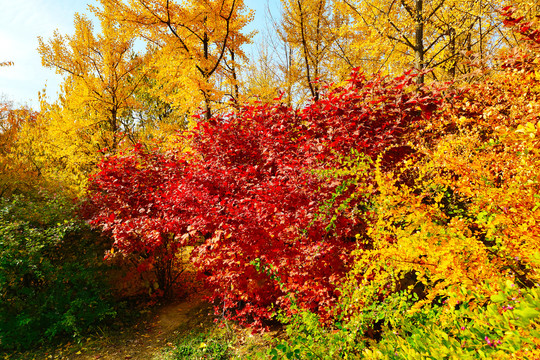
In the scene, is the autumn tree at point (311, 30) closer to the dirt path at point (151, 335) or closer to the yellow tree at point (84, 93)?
the yellow tree at point (84, 93)

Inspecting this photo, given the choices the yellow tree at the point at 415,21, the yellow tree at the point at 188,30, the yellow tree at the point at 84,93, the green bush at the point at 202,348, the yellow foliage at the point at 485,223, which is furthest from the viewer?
the yellow tree at the point at 84,93

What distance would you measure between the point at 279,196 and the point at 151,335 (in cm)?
365

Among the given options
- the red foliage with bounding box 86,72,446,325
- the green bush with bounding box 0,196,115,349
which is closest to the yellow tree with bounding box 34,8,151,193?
the green bush with bounding box 0,196,115,349

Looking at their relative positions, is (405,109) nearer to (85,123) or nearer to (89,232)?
(89,232)

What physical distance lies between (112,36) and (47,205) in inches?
290

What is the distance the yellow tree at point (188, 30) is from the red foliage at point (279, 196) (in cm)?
329

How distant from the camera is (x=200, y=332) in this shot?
4984 millimetres

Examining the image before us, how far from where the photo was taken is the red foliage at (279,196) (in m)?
3.56

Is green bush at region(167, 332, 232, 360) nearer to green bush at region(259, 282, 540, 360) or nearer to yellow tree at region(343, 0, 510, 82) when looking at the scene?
green bush at region(259, 282, 540, 360)

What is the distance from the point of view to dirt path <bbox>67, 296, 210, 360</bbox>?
4758 mm

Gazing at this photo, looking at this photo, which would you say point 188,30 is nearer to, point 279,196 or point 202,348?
point 279,196

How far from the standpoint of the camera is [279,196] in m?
3.92

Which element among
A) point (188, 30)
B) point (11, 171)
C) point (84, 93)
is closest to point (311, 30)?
point (188, 30)

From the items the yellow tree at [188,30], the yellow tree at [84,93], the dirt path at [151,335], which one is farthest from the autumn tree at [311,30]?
the dirt path at [151,335]
